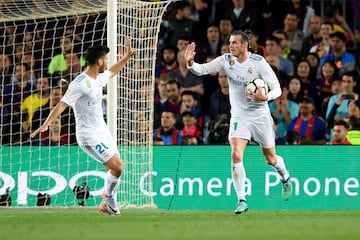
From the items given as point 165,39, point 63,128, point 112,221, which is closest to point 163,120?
point 63,128

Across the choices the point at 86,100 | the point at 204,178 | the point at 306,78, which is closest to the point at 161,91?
the point at 306,78

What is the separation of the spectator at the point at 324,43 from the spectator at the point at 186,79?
2.35 m

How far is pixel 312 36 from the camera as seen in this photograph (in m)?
23.3

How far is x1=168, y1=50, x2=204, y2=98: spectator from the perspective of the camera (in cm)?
2256

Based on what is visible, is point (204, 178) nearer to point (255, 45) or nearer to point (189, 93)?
point (189, 93)

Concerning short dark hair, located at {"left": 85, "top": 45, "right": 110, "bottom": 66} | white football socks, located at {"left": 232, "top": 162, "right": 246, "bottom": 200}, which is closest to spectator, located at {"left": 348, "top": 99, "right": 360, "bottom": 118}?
white football socks, located at {"left": 232, "top": 162, "right": 246, "bottom": 200}

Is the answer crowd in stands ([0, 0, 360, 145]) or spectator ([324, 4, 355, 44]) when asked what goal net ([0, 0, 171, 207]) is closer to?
crowd in stands ([0, 0, 360, 145])

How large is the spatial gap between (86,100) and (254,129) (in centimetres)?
245

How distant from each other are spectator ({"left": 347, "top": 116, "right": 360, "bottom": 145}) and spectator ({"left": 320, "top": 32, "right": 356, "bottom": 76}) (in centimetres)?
205

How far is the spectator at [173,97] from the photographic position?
2203 cm

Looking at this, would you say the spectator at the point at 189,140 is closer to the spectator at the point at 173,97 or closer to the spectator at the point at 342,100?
the spectator at the point at 173,97

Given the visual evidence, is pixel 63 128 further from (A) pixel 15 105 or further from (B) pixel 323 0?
(B) pixel 323 0

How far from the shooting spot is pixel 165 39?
79.1 feet

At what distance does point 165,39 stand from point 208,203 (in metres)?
5.64
